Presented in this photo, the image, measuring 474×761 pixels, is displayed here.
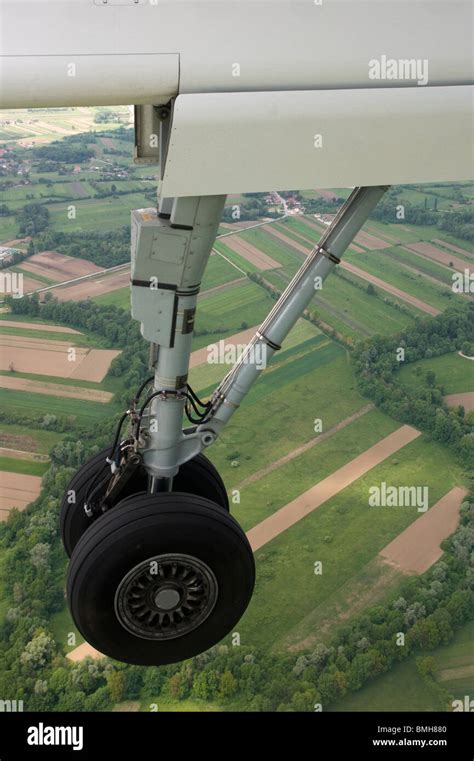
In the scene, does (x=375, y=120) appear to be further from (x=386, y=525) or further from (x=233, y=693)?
(x=386, y=525)

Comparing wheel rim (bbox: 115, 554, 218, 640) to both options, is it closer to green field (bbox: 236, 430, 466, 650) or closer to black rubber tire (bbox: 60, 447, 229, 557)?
black rubber tire (bbox: 60, 447, 229, 557)

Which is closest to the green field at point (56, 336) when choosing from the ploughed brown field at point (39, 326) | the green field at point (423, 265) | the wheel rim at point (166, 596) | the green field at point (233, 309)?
the ploughed brown field at point (39, 326)

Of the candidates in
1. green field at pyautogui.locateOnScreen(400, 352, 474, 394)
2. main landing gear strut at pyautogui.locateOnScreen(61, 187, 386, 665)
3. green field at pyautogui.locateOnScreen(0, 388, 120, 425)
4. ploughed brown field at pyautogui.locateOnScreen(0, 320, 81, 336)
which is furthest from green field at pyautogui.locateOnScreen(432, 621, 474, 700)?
ploughed brown field at pyautogui.locateOnScreen(0, 320, 81, 336)

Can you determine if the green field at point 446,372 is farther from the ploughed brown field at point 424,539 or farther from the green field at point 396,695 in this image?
the green field at point 396,695

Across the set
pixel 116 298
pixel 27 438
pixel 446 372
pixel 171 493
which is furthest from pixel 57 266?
pixel 171 493

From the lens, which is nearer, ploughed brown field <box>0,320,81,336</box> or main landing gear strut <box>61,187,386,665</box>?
main landing gear strut <box>61,187,386,665</box>

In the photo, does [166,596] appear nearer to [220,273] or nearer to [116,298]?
[116,298]

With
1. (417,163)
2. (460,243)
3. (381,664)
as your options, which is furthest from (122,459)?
(460,243)
